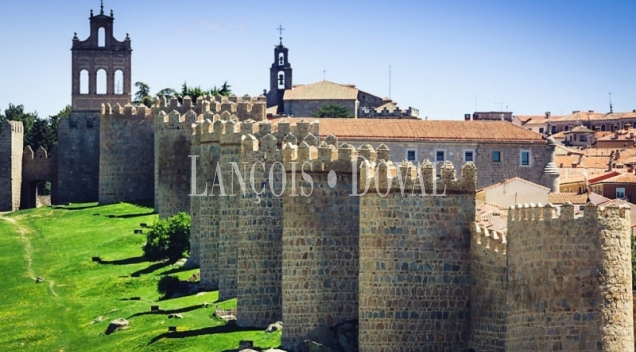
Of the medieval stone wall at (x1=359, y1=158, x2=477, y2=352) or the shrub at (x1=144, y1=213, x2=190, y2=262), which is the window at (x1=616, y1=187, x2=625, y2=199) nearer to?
the shrub at (x1=144, y1=213, x2=190, y2=262)

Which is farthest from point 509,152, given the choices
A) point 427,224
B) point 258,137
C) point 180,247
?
point 427,224

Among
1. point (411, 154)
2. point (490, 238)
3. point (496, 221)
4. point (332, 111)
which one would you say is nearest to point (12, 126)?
point (411, 154)

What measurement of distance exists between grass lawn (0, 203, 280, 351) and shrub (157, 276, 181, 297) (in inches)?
11.5

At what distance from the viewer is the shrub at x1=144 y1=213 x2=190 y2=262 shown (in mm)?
66812

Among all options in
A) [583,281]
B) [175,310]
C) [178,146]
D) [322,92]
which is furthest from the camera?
[322,92]

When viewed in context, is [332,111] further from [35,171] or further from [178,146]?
[178,146]

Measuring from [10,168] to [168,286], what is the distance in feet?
100

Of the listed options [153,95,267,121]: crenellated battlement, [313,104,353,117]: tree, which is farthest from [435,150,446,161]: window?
[313,104,353,117]: tree

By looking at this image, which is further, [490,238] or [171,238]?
[171,238]

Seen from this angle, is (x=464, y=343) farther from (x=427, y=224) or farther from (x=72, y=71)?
(x=72, y=71)

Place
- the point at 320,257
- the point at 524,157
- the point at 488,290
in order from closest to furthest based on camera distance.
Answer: the point at 488,290, the point at 320,257, the point at 524,157

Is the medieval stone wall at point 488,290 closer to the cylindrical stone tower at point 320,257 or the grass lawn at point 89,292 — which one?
the cylindrical stone tower at point 320,257

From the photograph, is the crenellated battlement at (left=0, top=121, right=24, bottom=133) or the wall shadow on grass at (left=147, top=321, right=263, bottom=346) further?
the crenellated battlement at (left=0, top=121, right=24, bottom=133)

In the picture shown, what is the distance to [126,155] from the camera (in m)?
82.9
